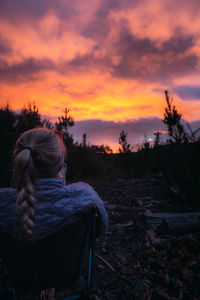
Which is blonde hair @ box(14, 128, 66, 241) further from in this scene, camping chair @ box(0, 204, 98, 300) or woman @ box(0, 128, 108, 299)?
camping chair @ box(0, 204, 98, 300)

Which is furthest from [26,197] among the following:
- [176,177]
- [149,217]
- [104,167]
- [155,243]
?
[104,167]

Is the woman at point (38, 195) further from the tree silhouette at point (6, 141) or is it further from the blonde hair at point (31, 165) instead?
the tree silhouette at point (6, 141)

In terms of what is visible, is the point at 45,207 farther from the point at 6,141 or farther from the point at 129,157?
the point at 129,157

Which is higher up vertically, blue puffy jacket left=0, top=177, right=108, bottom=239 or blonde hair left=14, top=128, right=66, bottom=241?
blonde hair left=14, top=128, right=66, bottom=241

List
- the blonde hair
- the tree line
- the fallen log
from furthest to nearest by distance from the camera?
the tree line, the fallen log, the blonde hair

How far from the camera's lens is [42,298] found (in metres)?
1.94

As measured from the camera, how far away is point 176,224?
3088mm

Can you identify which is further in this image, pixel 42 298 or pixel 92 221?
pixel 42 298

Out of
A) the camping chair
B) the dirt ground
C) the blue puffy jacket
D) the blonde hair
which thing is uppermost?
the blonde hair

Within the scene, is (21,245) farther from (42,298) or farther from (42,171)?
(42,298)

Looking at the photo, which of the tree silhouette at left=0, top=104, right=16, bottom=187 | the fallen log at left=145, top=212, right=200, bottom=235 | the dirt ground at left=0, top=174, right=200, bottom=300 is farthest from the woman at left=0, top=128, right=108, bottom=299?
the tree silhouette at left=0, top=104, right=16, bottom=187

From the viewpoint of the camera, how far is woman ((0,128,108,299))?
130 centimetres

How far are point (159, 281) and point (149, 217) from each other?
121 centimetres

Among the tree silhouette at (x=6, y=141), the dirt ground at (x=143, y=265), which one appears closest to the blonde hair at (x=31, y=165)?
the dirt ground at (x=143, y=265)
